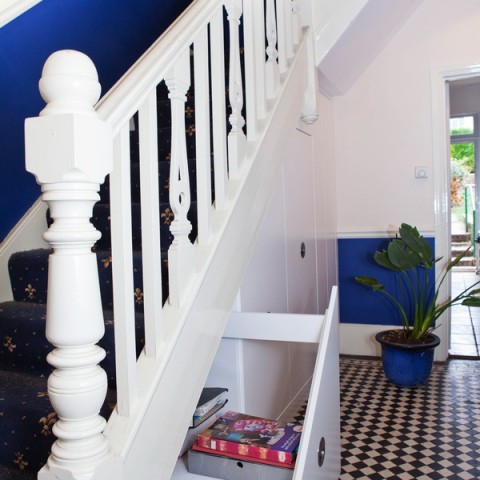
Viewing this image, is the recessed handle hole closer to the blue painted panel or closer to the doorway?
the doorway

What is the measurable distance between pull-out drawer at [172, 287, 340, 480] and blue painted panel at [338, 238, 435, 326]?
1.43 metres

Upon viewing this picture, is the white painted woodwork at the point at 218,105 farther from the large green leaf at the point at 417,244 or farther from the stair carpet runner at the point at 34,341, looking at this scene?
the large green leaf at the point at 417,244

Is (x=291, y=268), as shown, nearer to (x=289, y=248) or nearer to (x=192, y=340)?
(x=289, y=248)

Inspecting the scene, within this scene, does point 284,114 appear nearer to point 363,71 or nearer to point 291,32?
point 291,32

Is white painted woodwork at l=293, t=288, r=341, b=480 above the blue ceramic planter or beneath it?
above

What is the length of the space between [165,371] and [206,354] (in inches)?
9.3

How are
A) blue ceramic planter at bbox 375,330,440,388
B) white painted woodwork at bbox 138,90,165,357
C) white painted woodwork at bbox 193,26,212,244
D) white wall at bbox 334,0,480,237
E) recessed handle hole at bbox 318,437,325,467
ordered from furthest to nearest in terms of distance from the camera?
white wall at bbox 334,0,480,237 → blue ceramic planter at bbox 375,330,440,388 → recessed handle hole at bbox 318,437,325,467 → white painted woodwork at bbox 193,26,212,244 → white painted woodwork at bbox 138,90,165,357

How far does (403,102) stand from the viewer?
3.47 metres

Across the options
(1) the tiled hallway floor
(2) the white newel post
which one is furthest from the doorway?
(2) the white newel post

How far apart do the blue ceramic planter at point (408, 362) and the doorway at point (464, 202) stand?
2.08 feet

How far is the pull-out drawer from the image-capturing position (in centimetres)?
132

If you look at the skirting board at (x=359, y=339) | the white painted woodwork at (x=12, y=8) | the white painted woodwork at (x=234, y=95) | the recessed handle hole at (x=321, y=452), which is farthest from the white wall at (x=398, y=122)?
the white painted woodwork at (x=12, y=8)

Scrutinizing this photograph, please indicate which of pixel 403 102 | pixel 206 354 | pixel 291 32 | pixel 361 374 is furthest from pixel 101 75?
pixel 361 374

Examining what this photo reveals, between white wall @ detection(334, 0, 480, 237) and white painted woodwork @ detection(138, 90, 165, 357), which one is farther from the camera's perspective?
white wall @ detection(334, 0, 480, 237)
